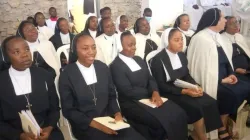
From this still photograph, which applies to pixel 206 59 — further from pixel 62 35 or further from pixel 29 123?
pixel 62 35

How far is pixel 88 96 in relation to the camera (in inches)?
98.8

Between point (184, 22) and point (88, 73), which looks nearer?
point (88, 73)

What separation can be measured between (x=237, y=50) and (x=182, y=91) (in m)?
1.61

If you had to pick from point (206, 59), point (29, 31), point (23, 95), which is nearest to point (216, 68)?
point (206, 59)

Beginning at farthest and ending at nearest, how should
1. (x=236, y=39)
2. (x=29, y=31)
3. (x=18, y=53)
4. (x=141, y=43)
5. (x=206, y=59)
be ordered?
(x=141, y=43), (x=236, y=39), (x=29, y=31), (x=206, y=59), (x=18, y=53)

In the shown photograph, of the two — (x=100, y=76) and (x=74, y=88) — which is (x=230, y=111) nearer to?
(x=100, y=76)

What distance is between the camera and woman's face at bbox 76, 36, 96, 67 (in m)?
2.51

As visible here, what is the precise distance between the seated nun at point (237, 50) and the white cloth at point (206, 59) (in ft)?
1.48

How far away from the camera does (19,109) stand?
7.54ft

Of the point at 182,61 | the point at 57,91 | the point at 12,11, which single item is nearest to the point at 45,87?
the point at 57,91

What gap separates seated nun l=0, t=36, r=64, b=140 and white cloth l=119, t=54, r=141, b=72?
0.93m

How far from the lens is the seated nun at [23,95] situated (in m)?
2.24

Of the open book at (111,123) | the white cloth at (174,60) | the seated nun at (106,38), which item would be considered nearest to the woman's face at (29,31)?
the seated nun at (106,38)

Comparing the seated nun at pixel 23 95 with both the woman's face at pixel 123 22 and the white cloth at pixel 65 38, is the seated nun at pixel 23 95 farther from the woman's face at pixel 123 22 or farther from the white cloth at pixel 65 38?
the woman's face at pixel 123 22
